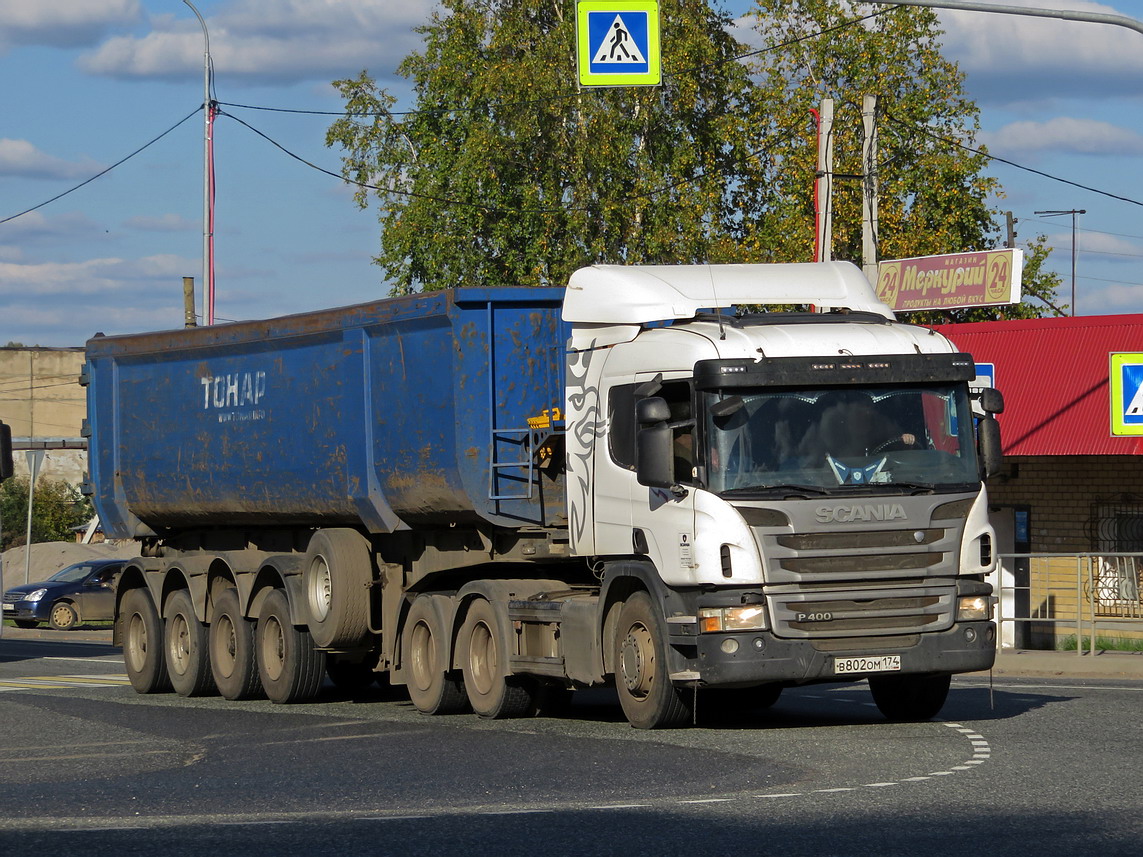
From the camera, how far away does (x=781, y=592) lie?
12.8 meters

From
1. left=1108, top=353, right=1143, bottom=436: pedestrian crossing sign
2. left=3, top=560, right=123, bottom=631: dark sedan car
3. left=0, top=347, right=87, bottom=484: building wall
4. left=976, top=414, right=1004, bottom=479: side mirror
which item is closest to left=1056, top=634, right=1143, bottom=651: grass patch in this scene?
left=1108, top=353, right=1143, bottom=436: pedestrian crossing sign

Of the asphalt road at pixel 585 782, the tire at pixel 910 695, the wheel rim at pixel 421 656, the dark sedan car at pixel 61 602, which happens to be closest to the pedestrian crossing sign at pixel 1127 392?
the asphalt road at pixel 585 782

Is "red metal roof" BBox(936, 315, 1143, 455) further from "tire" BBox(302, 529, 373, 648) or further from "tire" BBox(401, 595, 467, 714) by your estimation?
"tire" BBox(401, 595, 467, 714)

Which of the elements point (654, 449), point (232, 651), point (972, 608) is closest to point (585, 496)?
point (654, 449)

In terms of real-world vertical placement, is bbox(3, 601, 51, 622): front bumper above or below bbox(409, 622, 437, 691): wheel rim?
below

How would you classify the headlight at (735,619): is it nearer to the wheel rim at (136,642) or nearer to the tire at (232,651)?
the tire at (232,651)

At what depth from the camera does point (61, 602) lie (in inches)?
1499

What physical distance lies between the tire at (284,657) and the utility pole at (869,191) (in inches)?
459

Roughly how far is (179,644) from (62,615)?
62.0 ft

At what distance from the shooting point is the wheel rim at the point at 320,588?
56.6 feet

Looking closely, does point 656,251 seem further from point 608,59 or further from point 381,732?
point 381,732

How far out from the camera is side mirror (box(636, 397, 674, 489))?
12.8 meters

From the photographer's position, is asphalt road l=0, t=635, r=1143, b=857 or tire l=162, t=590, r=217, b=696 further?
tire l=162, t=590, r=217, b=696

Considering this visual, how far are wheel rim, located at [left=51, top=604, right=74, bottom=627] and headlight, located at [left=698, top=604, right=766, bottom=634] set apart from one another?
1095 inches
